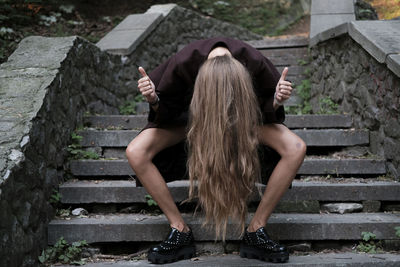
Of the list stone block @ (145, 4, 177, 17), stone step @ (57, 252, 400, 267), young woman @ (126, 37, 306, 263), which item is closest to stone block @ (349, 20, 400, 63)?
young woman @ (126, 37, 306, 263)

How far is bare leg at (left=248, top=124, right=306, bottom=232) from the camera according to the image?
235 centimetres

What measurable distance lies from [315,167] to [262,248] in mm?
1046

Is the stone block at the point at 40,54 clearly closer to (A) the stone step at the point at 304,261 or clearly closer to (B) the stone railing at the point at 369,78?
(A) the stone step at the point at 304,261

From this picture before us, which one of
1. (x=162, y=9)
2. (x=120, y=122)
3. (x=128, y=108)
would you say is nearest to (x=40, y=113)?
(x=120, y=122)

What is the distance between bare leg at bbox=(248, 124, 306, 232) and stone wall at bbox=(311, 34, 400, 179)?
978 millimetres

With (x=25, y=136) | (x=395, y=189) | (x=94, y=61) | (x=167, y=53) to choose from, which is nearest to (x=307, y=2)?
(x=167, y=53)

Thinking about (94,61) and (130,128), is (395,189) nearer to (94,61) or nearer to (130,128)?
(130,128)

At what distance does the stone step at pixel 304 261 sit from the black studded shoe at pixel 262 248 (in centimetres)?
3

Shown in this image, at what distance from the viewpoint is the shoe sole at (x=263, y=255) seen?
231 cm

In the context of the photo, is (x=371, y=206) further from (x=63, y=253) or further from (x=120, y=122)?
(x=120, y=122)

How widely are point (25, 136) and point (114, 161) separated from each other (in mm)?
885

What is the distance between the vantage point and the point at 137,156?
239 cm

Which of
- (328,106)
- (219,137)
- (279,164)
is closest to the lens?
(219,137)

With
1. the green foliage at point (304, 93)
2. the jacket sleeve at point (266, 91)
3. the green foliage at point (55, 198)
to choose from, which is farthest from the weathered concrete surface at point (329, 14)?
the green foliage at point (55, 198)
